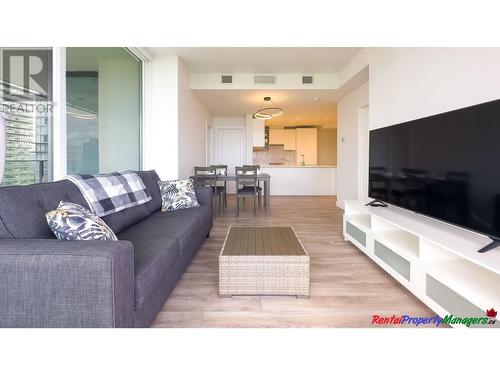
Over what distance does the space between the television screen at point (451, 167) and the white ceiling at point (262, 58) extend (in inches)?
85.6

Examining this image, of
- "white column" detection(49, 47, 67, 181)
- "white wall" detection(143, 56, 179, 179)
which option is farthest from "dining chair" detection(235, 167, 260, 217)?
"white column" detection(49, 47, 67, 181)

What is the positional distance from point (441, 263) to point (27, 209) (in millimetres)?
2281

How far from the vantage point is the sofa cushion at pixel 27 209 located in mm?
1223

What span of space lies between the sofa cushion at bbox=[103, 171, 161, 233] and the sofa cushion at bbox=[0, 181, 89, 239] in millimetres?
460

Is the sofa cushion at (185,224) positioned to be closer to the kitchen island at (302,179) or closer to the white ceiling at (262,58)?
the white ceiling at (262,58)

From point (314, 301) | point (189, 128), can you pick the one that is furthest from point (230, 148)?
point (314, 301)

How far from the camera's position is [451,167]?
171 centimetres

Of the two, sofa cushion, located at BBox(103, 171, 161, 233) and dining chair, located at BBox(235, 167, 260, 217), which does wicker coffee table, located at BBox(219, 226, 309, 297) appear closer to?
sofa cushion, located at BBox(103, 171, 161, 233)

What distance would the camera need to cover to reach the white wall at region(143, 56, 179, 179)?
4.04 meters

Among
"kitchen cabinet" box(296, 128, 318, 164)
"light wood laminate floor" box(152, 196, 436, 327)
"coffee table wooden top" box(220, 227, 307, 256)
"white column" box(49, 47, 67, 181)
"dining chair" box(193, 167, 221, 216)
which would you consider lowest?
"light wood laminate floor" box(152, 196, 436, 327)
